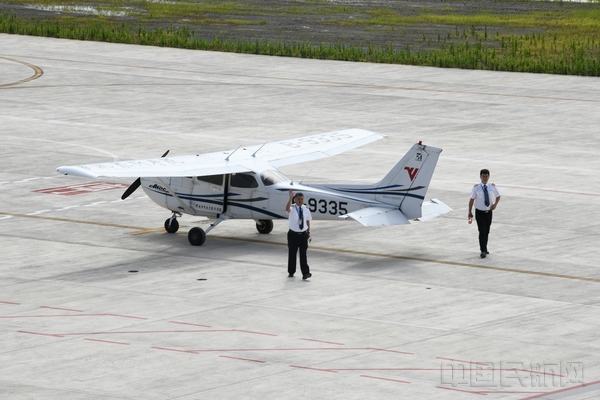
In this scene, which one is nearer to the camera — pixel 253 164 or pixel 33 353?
pixel 33 353

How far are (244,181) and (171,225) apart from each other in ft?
8.47

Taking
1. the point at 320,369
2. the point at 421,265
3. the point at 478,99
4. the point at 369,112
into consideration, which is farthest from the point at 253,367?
the point at 478,99

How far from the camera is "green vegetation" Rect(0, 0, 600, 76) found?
6869 cm

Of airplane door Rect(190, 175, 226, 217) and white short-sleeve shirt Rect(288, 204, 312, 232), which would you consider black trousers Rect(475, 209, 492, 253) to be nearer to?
white short-sleeve shirt Rect(288, 204, 312, 232)

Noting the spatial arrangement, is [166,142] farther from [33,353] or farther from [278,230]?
[33,353]

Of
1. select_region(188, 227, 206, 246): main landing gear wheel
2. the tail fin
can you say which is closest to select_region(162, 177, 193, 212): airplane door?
select_region(188, 227, 206, 246): main landing gear wheel

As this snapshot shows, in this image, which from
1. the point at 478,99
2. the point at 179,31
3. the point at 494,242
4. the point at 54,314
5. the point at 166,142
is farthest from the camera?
the point at 179,31

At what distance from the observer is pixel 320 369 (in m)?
22.0

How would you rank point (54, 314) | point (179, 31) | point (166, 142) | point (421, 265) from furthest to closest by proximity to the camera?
1. point (179, 31)
2. point (166, 142)
3. point (421, 265)
4. point (54, 314)

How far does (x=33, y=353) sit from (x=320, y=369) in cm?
538

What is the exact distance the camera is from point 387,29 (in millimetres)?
82812

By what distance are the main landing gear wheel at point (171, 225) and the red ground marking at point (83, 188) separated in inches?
240

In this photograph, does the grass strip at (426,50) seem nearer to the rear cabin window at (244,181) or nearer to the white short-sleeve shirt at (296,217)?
the rear cabin window at (244,181)

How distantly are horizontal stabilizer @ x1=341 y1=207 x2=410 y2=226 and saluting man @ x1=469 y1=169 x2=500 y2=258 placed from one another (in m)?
1.90
